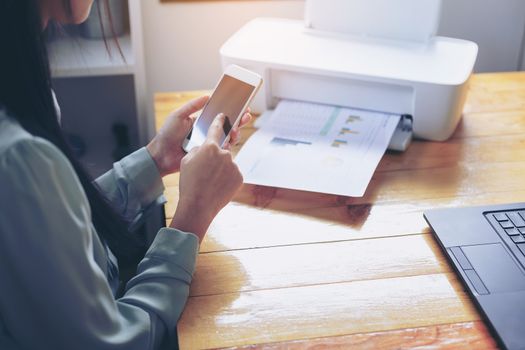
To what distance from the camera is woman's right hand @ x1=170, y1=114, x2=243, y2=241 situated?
0.83m

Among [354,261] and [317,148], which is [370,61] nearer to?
[317,148]

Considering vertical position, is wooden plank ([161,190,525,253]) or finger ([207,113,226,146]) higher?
finger ([207,113,226,146])

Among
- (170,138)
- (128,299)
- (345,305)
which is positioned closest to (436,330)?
(345,305)

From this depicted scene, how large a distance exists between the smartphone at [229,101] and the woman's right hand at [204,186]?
90 millimetres

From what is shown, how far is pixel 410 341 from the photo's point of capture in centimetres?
72

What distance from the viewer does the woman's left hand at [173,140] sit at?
1018 mm

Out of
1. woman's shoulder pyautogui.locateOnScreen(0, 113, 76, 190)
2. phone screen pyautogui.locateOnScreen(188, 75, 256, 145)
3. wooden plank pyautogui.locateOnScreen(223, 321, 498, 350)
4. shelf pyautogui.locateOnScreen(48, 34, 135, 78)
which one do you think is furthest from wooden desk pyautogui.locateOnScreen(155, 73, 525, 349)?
shelf pyautogui.locateOnScreen(48, 34, 135, 78)

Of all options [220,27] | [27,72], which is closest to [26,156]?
[27,72]

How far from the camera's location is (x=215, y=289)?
809mm

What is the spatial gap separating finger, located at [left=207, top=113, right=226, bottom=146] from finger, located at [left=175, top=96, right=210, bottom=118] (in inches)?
3.9

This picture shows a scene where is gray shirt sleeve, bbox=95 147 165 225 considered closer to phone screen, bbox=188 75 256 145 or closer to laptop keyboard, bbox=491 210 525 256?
phone screen, bbox=188 75 256 145

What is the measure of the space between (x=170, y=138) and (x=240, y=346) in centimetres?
40

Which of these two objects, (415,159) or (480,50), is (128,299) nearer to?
(415,159)

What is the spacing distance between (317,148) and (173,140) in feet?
0.75
